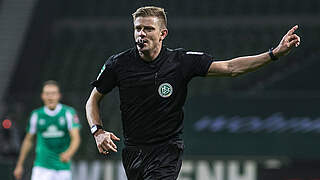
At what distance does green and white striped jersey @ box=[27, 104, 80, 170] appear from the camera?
427 inches

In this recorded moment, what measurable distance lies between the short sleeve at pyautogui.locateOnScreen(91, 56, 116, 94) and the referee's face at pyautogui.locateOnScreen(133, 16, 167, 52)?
1.03 feet

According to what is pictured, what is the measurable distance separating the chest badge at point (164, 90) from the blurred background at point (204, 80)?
226 inches

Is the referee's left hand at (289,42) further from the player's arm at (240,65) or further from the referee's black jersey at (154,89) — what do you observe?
the referee's black jersey at (154,89)

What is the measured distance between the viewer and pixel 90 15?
2406 centimetres

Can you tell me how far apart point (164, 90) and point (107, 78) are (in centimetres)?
45

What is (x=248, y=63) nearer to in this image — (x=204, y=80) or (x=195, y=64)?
(x=195, y=64)

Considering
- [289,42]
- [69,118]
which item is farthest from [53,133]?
[289,42]

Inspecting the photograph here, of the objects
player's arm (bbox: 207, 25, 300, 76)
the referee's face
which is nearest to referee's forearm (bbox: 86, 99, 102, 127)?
the referee's face

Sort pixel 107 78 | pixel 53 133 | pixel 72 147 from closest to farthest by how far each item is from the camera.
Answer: pixel 107 78
pixel 72 147
pixel 53 133

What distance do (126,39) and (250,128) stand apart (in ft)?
33.7

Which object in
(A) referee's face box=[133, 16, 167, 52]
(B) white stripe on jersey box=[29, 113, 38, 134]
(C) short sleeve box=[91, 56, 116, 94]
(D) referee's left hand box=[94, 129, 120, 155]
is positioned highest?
(A) referee's face box=[133, 16, 167, 52]

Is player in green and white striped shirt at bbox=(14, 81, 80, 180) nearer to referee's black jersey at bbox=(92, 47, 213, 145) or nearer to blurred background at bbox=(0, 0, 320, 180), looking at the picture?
blurred background at bbox=(0, 0, 320, 180)

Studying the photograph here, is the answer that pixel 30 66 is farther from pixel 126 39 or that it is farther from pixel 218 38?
pixel 218 38

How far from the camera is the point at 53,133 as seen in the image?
10.8 metres
